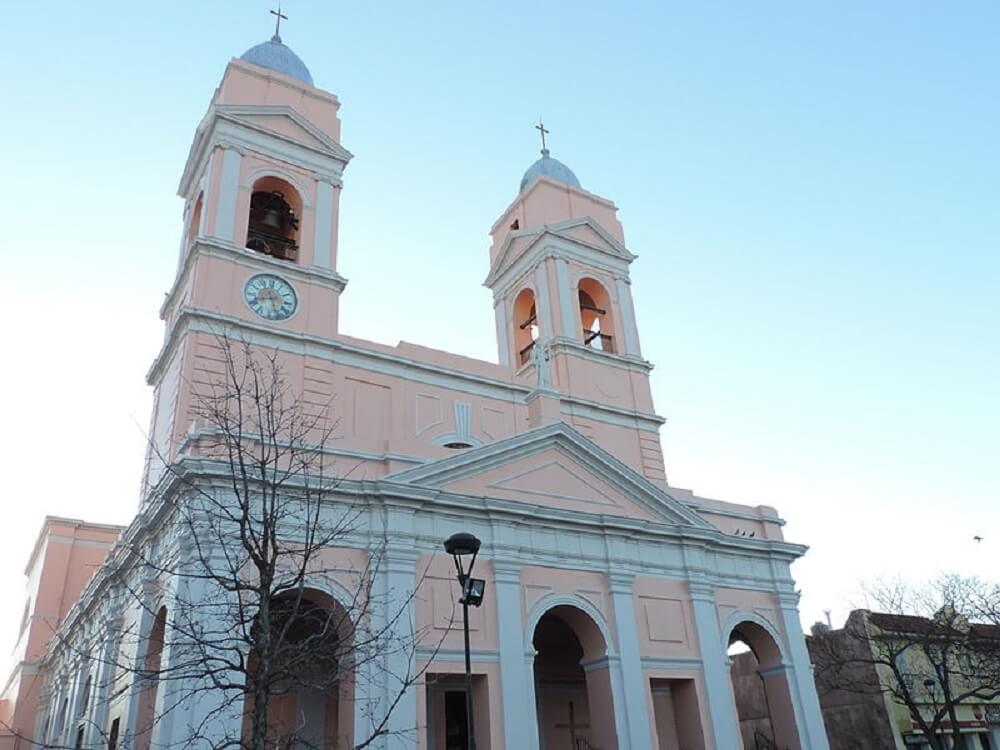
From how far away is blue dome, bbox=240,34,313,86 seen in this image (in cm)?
2306

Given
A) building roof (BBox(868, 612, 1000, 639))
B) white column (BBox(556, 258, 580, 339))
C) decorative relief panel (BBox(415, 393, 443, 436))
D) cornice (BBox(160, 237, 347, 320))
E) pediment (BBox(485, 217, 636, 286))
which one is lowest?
building roof (BBox(868, 612, 1000, 639))

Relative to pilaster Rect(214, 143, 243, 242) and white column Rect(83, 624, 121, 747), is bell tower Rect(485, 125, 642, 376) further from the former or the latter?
white column Rect(83, 624, 121, 747)

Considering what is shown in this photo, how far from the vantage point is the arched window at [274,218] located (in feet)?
68.6

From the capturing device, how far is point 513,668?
50.3ft

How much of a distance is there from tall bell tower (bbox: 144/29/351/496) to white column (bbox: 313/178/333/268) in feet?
0.09

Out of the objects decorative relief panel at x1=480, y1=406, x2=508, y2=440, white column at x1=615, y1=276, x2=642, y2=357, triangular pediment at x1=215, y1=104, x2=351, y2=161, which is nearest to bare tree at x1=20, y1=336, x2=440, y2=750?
decorative relief panel at x1=480, y1=406, x2=508, y2=440

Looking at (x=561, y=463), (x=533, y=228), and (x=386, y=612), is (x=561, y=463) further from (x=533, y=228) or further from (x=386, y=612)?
(x=533, y=228)

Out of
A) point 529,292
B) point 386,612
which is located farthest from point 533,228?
point 386,612

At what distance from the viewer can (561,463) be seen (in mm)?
18391

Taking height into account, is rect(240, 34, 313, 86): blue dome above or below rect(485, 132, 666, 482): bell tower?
above

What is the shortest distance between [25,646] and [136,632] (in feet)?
62.4

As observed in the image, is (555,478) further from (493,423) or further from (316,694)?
(316,694)

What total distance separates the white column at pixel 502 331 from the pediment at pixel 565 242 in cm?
100

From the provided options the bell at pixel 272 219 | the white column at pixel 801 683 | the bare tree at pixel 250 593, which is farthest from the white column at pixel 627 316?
the bare tree at pixel 250 593
